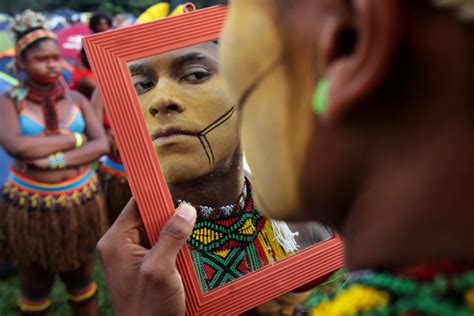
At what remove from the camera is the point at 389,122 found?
54 cm

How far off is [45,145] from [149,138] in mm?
1465

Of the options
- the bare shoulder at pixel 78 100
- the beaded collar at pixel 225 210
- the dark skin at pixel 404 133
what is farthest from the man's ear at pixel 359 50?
the bare shoulder at pixel 78 100

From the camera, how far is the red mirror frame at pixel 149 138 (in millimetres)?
1036

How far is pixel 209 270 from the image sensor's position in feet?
3.67

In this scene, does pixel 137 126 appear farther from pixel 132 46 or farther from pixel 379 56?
pixel 379 56

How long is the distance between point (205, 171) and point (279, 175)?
575 millimetres

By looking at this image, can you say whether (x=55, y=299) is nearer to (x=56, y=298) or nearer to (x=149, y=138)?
(x=56, y=298)

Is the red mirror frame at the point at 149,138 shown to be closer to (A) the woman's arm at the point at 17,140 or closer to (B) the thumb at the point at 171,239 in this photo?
(B) the thumb at the point at 171,239

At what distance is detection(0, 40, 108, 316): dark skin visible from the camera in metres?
2.33

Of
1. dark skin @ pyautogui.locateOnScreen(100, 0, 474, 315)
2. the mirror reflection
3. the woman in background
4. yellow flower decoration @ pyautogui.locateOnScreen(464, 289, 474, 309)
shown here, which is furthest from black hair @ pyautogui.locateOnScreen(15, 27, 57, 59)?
yellow flower decoration @ pyautogui.locateOnScreen(464, 289, 474, 309)

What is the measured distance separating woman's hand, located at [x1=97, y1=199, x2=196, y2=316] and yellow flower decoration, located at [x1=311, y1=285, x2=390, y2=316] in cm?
48

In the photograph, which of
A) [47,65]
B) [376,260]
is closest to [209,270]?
[376,260]

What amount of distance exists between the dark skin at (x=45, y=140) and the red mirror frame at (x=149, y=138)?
144cm

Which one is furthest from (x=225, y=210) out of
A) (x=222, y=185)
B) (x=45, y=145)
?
(x=45, y=145)
